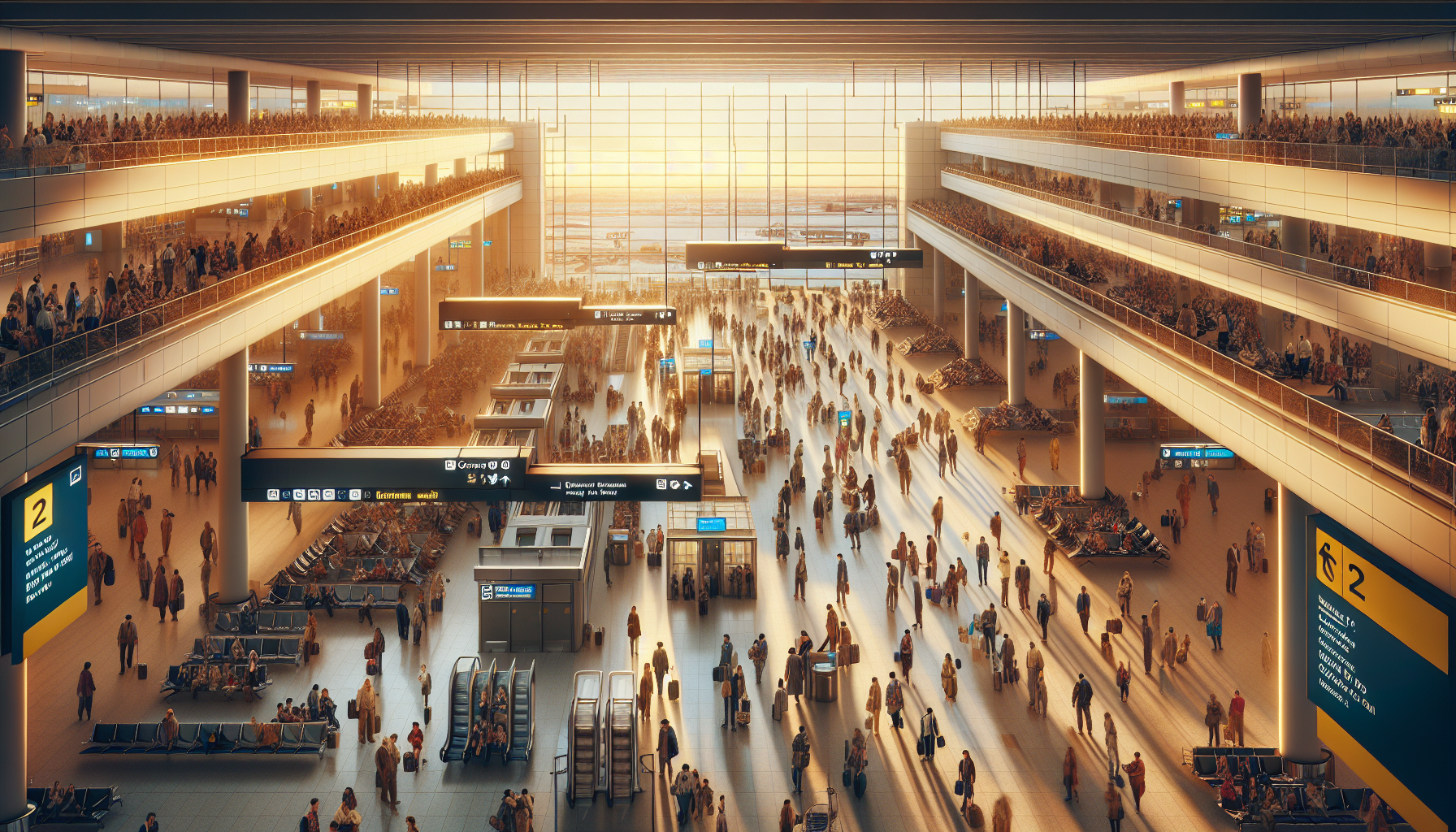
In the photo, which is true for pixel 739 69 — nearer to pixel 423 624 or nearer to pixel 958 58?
Result: pixel 958 58

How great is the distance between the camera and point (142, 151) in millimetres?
17516

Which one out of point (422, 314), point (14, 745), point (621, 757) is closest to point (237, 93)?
point (422, 314)

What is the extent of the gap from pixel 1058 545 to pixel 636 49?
1291cm

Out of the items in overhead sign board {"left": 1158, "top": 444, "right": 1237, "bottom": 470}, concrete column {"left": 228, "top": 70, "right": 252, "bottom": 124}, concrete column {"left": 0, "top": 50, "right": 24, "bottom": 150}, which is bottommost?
overhead sign board {"left": 1158, "top": 444, "right": 1237, "bottom": 470}

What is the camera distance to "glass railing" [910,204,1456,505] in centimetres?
1138

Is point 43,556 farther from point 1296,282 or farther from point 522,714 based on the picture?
point 1296,282

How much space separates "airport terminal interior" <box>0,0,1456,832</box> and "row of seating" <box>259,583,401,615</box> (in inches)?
3.5

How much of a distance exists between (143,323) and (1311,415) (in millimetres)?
14334

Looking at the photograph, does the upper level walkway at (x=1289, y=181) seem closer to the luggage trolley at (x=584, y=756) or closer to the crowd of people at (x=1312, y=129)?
the crowd of people at (x=1312, y=129)

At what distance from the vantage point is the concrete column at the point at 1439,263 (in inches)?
966

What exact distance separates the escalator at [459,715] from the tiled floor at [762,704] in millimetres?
305

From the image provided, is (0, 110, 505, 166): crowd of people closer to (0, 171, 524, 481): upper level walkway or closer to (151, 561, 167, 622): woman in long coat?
(0, 171, 524, 481): upper level walkway

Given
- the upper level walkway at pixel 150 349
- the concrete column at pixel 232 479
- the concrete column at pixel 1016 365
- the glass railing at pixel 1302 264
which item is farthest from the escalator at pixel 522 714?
the concrete column at pixel 1016 365

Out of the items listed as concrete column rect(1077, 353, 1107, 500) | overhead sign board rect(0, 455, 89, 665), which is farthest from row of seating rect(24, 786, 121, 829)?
concrete column rect(1077, 353, 1107, 500)
